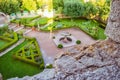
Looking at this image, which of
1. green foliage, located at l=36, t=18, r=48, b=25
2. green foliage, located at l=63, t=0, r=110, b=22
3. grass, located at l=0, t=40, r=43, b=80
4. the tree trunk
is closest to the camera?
the tree trunk

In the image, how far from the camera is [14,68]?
903 inches

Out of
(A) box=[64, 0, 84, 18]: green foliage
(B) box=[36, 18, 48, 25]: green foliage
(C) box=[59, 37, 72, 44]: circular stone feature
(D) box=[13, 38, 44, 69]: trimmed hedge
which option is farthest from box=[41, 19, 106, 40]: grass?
(D) box=[13, 38, 44, 69]: trimmed hedge

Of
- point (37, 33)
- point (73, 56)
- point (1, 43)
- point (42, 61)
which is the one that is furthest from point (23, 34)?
point (73, 56)

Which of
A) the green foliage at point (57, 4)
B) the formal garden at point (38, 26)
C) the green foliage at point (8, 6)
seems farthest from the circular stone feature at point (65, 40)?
the green foliage at point (8, 6)

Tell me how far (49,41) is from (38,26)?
6.20 metres

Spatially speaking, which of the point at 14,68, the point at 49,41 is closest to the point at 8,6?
the point at 49,41

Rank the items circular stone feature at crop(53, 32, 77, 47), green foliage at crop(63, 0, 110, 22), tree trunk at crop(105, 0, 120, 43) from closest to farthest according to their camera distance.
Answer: tree trunk at crop(105, 0, 120, 43), circular stone feature at crop(53, 32, 77, 47), green foliage at crop(63, 0, 110, 22)

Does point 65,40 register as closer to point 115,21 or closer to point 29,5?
point 29,5

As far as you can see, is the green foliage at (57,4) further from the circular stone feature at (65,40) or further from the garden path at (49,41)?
the circular stone feature at (65,40)

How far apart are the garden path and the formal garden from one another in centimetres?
33

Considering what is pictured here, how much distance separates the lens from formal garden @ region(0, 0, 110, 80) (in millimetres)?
24125

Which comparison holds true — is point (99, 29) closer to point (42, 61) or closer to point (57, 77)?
point (42, 61)

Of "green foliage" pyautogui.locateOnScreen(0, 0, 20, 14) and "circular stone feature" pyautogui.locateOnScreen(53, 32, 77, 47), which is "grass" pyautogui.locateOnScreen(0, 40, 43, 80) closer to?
"circular stone feature" pyautogui.locateOnScreen(53, 32, 77, 47)

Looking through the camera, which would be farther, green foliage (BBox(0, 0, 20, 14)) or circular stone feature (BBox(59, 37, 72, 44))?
green foliage (BBox(0, 0, 20, 14))
